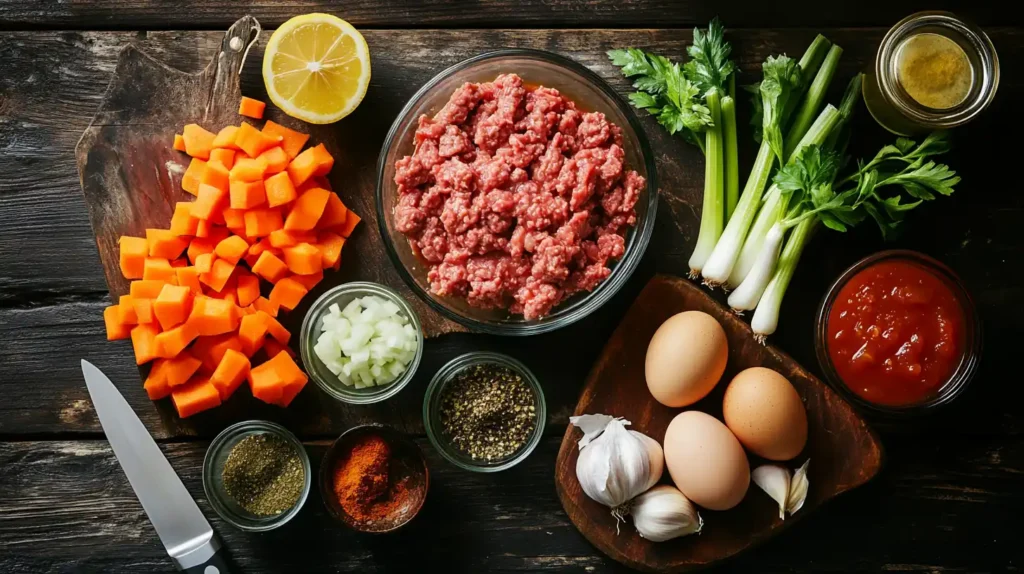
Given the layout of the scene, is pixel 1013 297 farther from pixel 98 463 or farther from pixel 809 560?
pixel 98 463

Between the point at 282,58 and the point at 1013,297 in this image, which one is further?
the point at 1013,297

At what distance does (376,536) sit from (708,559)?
113 centimetres

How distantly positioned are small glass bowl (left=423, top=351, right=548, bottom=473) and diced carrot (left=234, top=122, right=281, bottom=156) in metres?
0.96

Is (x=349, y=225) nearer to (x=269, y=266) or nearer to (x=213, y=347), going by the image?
(x=269, y=266)

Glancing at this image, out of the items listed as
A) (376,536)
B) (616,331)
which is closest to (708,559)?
(616,331)

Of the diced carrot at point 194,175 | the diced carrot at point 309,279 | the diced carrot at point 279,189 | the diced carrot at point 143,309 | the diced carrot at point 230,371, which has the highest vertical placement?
the diced carrot at point 279,189

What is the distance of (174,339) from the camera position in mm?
2406

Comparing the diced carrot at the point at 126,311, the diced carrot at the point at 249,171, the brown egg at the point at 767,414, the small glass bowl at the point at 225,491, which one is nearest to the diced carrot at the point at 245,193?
the diced carrot at the point at 249,171

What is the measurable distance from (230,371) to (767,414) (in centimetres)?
172

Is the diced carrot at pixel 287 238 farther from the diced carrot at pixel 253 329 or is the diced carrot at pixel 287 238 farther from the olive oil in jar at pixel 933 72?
the olive oil in jar at pixel 933 72

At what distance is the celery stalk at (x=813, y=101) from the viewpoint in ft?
8.03

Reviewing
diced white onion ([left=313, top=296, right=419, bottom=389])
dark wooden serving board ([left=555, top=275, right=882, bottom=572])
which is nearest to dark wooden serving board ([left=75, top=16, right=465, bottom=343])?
diced white onion ([left=313, top=296, right=419, bottom=389])

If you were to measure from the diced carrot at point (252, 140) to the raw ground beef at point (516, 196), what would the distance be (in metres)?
0.50

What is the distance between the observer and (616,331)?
8.13 ft
